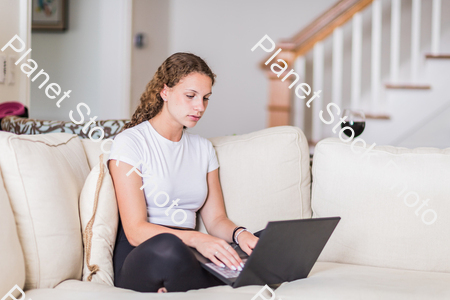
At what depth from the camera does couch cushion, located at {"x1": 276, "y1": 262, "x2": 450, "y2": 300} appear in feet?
4.12

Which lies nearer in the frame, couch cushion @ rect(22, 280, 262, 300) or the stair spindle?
couch cushion @ rect(22, 280, 262, 300)

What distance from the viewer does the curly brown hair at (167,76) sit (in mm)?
1562

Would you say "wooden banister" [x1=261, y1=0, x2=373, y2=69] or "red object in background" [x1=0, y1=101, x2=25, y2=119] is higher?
"wooden banister" [x1=261, y1=0, x2=373, y2=69]

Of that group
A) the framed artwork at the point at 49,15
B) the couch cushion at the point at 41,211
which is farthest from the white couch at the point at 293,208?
the framed artwork at the point at 49,15

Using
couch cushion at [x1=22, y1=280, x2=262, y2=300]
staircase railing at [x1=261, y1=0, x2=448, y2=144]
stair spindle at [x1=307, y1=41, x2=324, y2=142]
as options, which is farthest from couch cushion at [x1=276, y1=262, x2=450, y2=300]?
stair spindle at [x1=307, y1=41, x2=324, y2=142]

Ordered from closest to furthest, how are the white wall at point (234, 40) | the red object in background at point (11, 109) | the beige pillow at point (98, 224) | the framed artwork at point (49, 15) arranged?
1. the beige pillow at point (98, 224)
2. the red object in background at point (11, 109)
3. the framed artwork at point (49, 15)
4. the white wall at point (234, 40)

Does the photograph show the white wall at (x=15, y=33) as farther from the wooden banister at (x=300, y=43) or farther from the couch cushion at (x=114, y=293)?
the wooden banister at (x=300, y=43)

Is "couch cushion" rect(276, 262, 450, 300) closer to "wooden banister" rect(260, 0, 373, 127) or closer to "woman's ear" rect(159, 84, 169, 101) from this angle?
"woman's ear" rect(159, 84, 169, 101)

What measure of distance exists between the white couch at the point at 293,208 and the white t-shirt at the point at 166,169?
0.44 feet

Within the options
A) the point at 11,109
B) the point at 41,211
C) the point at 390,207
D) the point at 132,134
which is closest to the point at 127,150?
the point at 132,134

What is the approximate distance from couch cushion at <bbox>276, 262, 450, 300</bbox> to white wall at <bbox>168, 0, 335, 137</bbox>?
289 centimetres

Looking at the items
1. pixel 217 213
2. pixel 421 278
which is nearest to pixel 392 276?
pixel 421 278

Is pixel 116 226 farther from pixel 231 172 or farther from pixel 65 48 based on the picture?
pixel 65 48

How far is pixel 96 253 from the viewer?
4.47 feet
